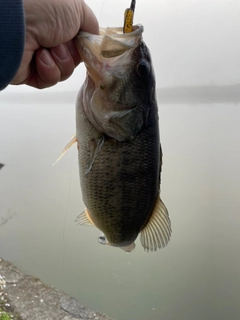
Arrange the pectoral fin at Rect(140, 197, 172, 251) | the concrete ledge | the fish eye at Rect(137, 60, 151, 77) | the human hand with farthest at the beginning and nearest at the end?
the concrete ledge → the pectoral fin at Rect(140, 197, 172, 251) → the fish eye at Rect(137, 60, 151, 77) → the human hand

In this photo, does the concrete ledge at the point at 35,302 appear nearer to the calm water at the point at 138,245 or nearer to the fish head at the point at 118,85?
the calm water at the point at 138,245

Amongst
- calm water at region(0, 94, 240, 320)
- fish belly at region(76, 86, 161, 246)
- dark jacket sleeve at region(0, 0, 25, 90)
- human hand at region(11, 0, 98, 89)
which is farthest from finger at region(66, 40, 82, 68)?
calm water at region(0, 94, 240, 320)

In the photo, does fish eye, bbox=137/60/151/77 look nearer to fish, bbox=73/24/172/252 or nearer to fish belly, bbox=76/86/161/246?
fish, bbox=73/24/172/252

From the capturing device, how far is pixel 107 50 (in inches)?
48.4

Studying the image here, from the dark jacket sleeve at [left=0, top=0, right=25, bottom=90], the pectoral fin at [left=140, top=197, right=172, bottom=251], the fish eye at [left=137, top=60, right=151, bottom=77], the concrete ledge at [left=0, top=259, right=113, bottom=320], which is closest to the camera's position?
the dark jacket sleeve at [left=0, top=0, right=25, bottom=90]

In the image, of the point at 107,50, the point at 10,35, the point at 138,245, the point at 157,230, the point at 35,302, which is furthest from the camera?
the point at 138,245

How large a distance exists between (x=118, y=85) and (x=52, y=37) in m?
0.30

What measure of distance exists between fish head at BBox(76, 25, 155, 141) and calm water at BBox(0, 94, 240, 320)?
12.6ft

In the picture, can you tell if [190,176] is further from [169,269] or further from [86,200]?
[86,200]

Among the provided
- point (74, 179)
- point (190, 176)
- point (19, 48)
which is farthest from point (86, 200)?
point (190, 176)

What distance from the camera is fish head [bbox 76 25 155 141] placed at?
127cm

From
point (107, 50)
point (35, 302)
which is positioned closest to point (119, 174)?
point (107, 50)

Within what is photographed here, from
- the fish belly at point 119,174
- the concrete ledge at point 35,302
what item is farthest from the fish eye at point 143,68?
the concrete ledge at point 35,302

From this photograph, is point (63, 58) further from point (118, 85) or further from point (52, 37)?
point (118, 85)
